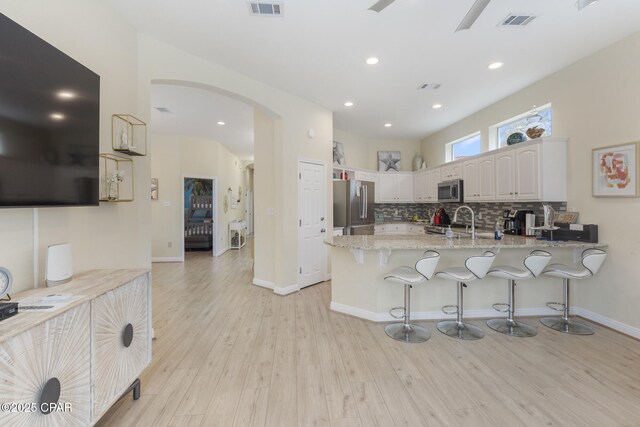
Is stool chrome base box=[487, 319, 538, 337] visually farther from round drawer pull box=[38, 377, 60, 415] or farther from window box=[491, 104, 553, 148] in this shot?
round drawer pull box=[38, 377, 60, 415]

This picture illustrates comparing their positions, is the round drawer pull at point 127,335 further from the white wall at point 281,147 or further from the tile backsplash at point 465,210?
the tile backsplash at point 465,210

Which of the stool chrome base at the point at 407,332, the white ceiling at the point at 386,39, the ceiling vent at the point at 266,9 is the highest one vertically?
the white ceiling at the point at 386,39

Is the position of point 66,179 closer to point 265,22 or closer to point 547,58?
point 265,22

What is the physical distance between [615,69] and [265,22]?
3706 mm

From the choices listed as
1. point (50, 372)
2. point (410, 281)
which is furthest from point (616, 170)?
point (50, 372)

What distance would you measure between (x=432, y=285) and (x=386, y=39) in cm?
279

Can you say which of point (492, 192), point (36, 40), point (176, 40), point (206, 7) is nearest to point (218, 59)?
point (176, 40)

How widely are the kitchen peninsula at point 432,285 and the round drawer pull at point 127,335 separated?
2.10 m

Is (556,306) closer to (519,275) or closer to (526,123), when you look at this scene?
(519,275)

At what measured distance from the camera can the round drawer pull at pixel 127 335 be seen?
1.82 meters

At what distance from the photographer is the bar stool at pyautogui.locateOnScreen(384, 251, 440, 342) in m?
2.88

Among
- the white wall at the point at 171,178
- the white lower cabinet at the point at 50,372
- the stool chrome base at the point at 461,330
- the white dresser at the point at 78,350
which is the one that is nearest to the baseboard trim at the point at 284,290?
the stool chrome base at the point at 461,330

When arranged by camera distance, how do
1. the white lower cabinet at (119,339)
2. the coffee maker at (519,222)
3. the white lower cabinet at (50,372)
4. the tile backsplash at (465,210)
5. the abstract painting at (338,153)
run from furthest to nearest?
the abstract painting at (338,153)
the tile backsplash at (465,210)
the coffee maker at (519,222)
the white lower cabinet at (119,339)
the white lower cabinet at (50,372)

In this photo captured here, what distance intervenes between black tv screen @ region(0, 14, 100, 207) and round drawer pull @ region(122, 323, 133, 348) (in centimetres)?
87
